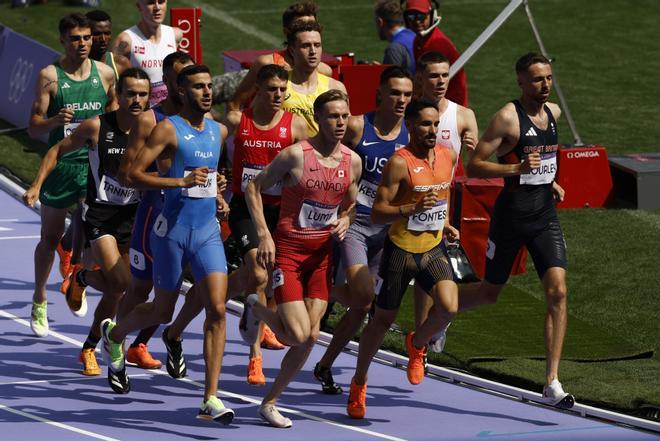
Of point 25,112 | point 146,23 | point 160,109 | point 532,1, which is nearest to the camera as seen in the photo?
point 160,109

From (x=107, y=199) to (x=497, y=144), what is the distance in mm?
2882

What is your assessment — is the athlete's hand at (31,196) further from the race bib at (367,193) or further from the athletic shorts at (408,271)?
the athletic shorts at (408,271)

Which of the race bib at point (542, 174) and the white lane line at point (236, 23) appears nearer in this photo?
the race bib at point (542, 174)

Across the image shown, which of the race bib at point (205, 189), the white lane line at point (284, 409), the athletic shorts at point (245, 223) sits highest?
the race bib at point (205, 189)

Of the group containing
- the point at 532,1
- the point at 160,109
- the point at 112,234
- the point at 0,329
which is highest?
the point at 532,1

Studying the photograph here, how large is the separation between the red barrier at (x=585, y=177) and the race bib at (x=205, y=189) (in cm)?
684

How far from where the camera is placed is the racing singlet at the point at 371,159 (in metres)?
11.4

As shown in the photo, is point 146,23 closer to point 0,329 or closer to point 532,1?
point 0,329

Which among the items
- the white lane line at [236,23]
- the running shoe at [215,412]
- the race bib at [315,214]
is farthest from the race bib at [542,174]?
the white lane line at [236,23]

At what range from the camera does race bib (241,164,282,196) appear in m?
11.7

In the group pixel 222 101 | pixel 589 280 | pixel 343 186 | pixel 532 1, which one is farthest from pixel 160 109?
pixel 532 1

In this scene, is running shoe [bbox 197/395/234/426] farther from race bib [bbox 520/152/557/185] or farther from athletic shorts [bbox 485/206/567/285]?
race bib [bbox 520/152/557/185]

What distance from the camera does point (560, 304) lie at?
1125cm

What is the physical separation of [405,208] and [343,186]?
435 mm
